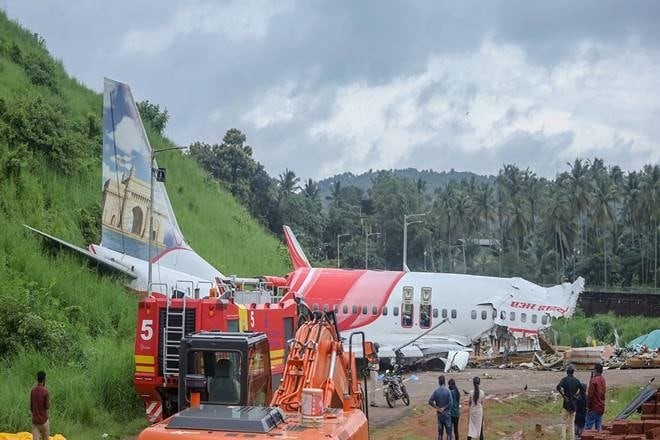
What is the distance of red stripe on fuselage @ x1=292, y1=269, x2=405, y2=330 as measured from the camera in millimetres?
31453

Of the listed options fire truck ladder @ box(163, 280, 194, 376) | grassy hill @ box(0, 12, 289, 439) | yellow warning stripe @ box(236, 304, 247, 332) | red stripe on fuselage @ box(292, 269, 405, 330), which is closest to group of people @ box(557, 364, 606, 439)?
yellow warning stripe @ box(236, 304, 247, 332)

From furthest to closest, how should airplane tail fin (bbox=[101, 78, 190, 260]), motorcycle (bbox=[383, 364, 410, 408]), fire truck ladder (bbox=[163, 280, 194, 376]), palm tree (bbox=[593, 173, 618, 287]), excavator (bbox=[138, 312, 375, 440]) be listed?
palm tree (bbox=[593, 173, 618, 287]) → airplane tail fin (bbox=[101, 78, 190, 260]) → motorcycle (bbox=[383, 364, 410, 408]) → fire truck ladder (bbox=[163, 280, 194, 376]) → excavator (bbox=[138, 312, 375, 440])

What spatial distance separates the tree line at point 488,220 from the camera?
7369 cm

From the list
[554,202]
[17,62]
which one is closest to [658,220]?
[554,202]

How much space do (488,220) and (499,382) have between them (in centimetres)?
6486

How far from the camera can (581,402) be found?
52.3 feet

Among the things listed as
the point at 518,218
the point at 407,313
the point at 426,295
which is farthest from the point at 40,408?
the point at 518,218

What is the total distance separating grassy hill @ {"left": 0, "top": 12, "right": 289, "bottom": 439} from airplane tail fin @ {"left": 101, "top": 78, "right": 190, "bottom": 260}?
164cm

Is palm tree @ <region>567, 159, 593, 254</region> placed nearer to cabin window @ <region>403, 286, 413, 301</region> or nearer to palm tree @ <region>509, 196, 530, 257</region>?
palm tree @ <region>509, 196, 530, 257</region>

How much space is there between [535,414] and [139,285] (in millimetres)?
11835

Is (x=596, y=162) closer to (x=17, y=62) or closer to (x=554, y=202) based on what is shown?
(x=554, y=202)

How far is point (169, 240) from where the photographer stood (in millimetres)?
26188


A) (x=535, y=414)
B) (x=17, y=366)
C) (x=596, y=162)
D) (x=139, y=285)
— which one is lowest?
(x=535, y=414)

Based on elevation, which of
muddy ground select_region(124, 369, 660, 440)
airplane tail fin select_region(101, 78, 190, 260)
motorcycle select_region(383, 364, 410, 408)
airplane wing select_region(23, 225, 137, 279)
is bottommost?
muddy ground select_region(124, 369, 660, 440)
